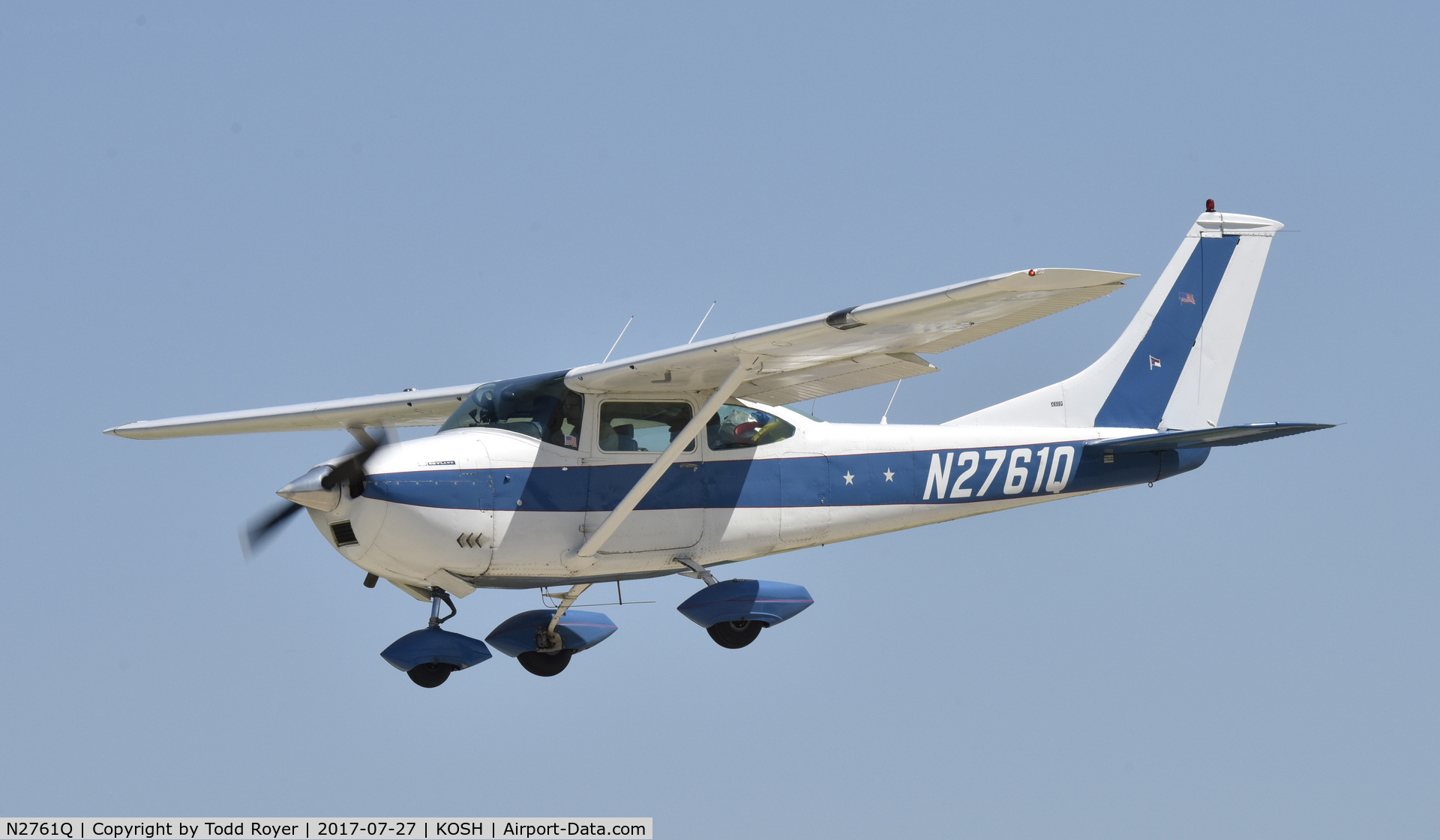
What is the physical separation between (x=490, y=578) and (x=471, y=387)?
115 inches

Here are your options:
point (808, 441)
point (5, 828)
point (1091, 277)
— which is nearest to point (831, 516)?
point (808, 441)

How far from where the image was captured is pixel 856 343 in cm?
1305

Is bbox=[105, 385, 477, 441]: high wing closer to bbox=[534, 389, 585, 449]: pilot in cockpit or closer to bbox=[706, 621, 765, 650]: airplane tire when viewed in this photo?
bbox=[534, 389, 585, 449]: pilot in cockpit

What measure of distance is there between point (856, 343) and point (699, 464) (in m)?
1.82

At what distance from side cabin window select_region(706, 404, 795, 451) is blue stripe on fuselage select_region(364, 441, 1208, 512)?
166 millimetres

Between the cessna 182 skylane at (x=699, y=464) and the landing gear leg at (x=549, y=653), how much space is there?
0.06ft

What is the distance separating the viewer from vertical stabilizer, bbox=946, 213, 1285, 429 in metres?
16.8

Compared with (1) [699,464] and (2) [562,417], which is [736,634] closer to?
(1) [699,464]

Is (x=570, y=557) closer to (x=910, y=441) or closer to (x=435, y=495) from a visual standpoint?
(x=435, y=495)

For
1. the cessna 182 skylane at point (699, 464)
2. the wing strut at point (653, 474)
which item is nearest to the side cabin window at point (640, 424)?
the cessna 182 skylane at point (699, 464)

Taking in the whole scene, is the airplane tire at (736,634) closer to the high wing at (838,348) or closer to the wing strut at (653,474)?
the wing strut at (653,474)

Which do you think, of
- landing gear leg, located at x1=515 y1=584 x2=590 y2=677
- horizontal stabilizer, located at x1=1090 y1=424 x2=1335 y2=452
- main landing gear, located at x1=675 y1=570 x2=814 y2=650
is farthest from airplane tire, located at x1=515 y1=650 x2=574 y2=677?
horizontal stabilizer, located at x1=1090 y1=424 x2=1335 y2=452

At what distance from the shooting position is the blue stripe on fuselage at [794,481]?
12875 mm

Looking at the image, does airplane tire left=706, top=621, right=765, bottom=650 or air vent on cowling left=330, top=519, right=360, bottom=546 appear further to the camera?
airplane tire left=706, top=621, right=765, bottom=650
